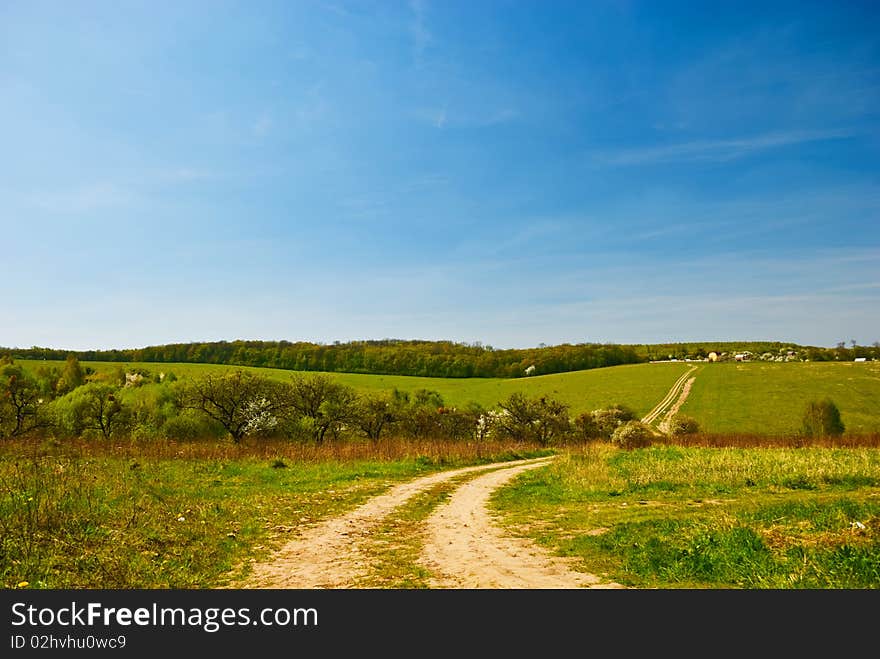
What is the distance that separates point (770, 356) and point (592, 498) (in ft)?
453

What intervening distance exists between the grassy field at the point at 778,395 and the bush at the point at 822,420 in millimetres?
3446

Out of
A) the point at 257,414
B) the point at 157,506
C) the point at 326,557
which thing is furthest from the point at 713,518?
the point at 257,414

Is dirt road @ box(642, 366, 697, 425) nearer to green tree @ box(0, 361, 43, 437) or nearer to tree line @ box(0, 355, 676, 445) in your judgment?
tree line @ box(0, 355, 676, 445)

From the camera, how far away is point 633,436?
48.4 meters

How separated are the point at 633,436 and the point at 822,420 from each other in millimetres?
28237

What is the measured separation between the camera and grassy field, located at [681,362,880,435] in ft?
225

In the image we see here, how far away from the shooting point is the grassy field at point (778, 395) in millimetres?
68438

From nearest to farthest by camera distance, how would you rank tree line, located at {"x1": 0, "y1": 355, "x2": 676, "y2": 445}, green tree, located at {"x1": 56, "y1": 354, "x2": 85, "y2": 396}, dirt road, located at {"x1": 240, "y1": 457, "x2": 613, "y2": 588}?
dirt road, located at {"x1": 240, "y1": 457, "x2": 613, "y2": 588}
tree line, located at {"x1": 0, "y1": 355, "x2": 676, "y2": 445}
green tree, located at {"x1": 56, "y1": 354, "x2": 85, "y2": 396}

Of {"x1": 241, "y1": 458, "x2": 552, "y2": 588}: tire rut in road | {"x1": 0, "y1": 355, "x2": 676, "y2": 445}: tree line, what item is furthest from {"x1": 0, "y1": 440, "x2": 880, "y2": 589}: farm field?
{"x1": 0, "y1": 355, "x2": 676, "y2": 445}: tree line

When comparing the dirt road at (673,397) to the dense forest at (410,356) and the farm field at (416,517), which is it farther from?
the farm field at (416,517)

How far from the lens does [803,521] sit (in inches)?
429

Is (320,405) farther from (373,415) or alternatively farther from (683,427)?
(683,427)

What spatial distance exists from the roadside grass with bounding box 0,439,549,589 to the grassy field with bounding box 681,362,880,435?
195 feet

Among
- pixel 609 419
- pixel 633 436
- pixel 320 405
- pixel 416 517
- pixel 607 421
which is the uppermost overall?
pixel 320 405
